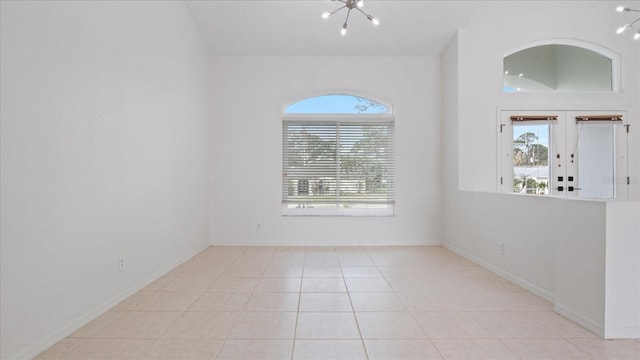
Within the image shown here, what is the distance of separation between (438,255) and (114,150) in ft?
14.0

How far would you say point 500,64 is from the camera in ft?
16.2

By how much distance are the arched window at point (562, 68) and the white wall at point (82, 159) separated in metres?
5.13

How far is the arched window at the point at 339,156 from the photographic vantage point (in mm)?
5523

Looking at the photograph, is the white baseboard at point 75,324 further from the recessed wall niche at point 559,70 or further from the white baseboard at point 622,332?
the recessed wall niche at point 559,70

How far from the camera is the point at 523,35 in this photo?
502cm

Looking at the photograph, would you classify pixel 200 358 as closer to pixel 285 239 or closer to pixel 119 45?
pixel 119 45

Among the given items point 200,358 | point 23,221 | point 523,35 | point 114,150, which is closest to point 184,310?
point 200,358

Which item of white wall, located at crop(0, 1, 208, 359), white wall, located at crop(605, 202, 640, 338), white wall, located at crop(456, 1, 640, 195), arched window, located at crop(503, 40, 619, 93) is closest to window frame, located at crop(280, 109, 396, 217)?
white wall, located at crop(456, 1, 640, 195)

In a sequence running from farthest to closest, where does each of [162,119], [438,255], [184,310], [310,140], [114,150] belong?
[310,140], [438,255], [162,119], [114,150], [184,310]

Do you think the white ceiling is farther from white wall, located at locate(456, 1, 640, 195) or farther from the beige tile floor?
the beige tile floor

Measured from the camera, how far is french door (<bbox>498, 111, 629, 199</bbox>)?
16.3 feet

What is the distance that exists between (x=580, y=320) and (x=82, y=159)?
4014 mm

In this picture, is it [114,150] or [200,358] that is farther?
[114,150]

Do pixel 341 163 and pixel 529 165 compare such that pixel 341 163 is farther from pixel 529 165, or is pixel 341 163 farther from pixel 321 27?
pixel 529 165
